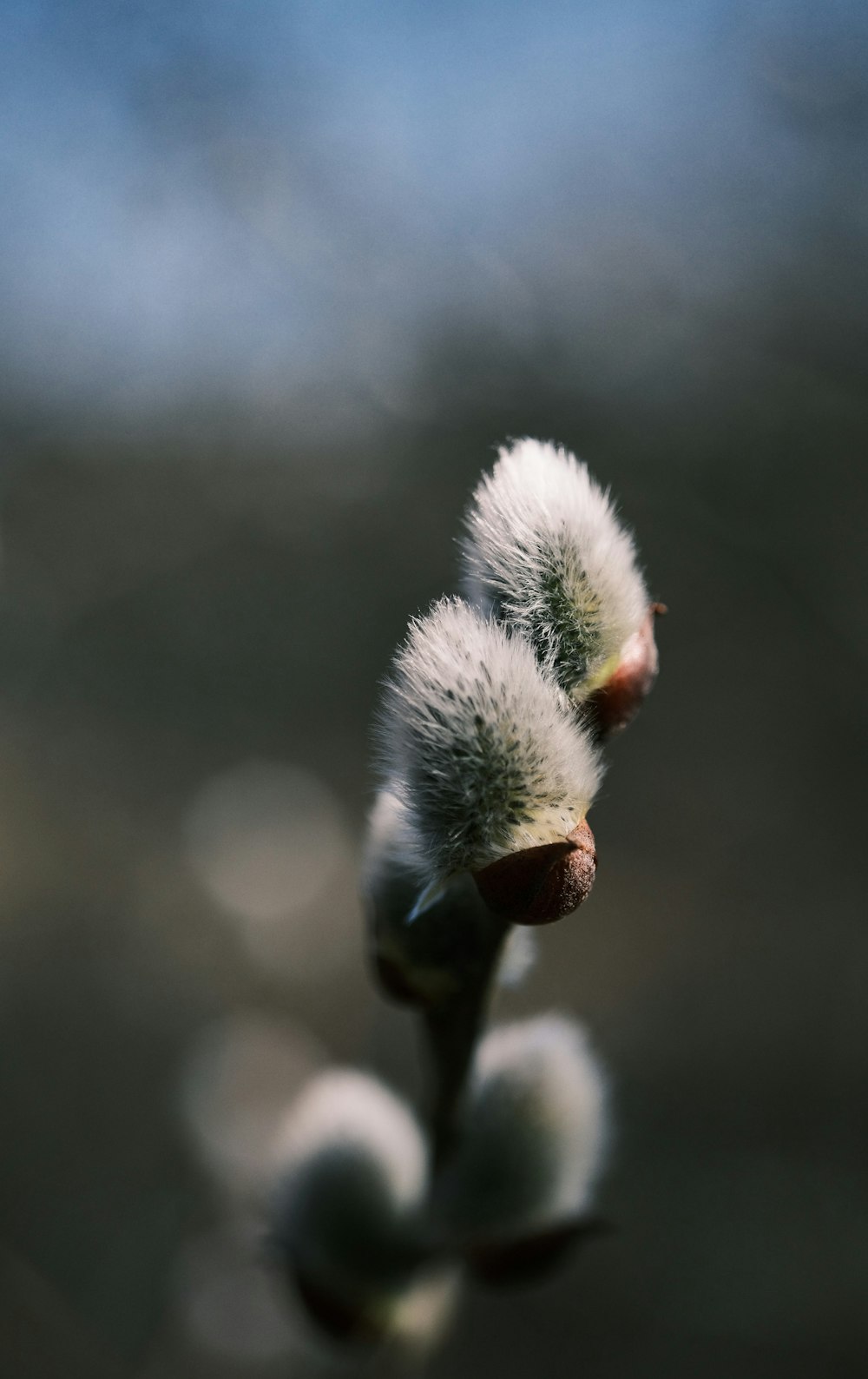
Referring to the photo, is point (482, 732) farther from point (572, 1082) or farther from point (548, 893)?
point (572, 1082)

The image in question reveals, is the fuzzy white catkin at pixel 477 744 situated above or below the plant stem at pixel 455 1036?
above

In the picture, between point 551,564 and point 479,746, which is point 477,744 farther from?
point 551,564

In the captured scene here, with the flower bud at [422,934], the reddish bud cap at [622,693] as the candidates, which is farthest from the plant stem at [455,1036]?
the reddish bud cap at [622,693]

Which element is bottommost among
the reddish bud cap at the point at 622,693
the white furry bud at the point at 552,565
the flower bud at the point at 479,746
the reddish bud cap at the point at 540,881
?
the reddish bud cap at the point at 540,881

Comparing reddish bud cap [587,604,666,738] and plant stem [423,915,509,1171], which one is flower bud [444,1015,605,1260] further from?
reddish bud cap [587,604,666,738]

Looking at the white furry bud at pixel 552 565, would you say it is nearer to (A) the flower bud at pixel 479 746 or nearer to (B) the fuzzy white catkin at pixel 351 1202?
(A) the flower bud at pixel 479 746

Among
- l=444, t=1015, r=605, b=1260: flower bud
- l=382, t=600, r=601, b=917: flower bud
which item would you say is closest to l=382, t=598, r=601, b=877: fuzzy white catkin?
l=382, t=600, r=601, b=917: flower bud
